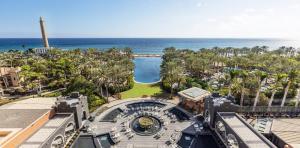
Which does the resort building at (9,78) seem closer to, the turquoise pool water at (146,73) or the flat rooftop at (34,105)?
the flat rooftop at (34,105)

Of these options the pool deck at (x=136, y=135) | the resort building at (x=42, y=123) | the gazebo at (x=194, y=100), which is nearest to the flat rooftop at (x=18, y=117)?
the resort building at (x=42, y=123)

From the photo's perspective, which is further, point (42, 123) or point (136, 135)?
point (136, 135)

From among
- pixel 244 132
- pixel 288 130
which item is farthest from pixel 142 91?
A: pixel 288 130

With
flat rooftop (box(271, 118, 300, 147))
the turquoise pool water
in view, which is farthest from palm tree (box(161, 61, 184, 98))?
flat rooftop (box(271, 118, 300, 147))

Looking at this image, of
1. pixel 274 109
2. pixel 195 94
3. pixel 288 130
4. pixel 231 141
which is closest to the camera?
pixel 231 141

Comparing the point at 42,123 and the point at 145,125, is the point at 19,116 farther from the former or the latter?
the point at 145,125

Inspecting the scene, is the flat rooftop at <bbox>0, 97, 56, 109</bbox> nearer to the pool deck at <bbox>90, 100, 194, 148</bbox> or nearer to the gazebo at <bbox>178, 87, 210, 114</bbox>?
the pool deck at <bbox>90, 100, 194, 148</bbox>
